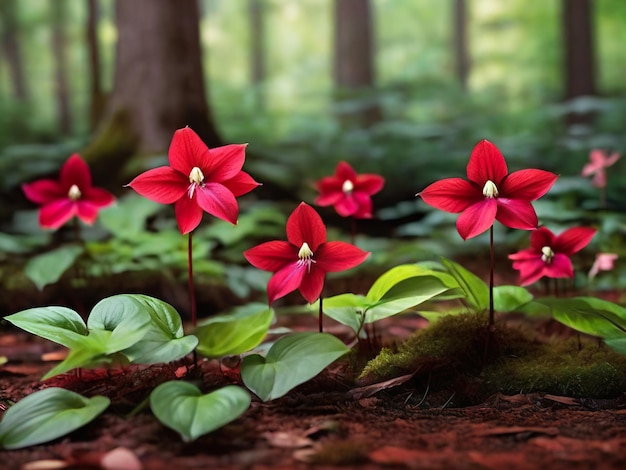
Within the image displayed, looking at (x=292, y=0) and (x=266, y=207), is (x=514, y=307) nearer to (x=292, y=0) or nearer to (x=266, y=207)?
(x=266, y=207)

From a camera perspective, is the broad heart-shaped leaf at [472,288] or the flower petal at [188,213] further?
the broad heart-shaped leaf at [472,288]

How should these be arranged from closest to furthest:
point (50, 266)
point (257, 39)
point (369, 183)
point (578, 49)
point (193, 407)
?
point (193, 407), point (369, 183), point (50, 266), point (578, 49), point (257, 39)

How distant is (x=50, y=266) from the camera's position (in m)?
2.43

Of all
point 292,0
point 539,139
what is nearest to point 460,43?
point 292,0

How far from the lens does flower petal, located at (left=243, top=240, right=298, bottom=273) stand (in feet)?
4.67

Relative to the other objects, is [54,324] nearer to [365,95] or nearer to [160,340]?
[160,340]

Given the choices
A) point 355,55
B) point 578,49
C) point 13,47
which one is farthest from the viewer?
point 13,47

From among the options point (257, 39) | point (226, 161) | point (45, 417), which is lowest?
point (45, 417)

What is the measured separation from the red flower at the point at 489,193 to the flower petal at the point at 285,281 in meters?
0.36

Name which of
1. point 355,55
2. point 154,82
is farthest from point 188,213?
point 355,55

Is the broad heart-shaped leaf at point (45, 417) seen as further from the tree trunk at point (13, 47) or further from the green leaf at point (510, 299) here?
the tree trunk at point (13, 47)

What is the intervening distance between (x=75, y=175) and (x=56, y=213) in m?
0.16

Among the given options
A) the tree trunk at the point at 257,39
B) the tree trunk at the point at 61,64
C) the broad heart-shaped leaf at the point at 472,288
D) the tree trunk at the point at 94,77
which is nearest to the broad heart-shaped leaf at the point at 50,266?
the broad heart-shaped leaf at the point at 472,288

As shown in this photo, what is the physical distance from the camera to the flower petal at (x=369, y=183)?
209cm
